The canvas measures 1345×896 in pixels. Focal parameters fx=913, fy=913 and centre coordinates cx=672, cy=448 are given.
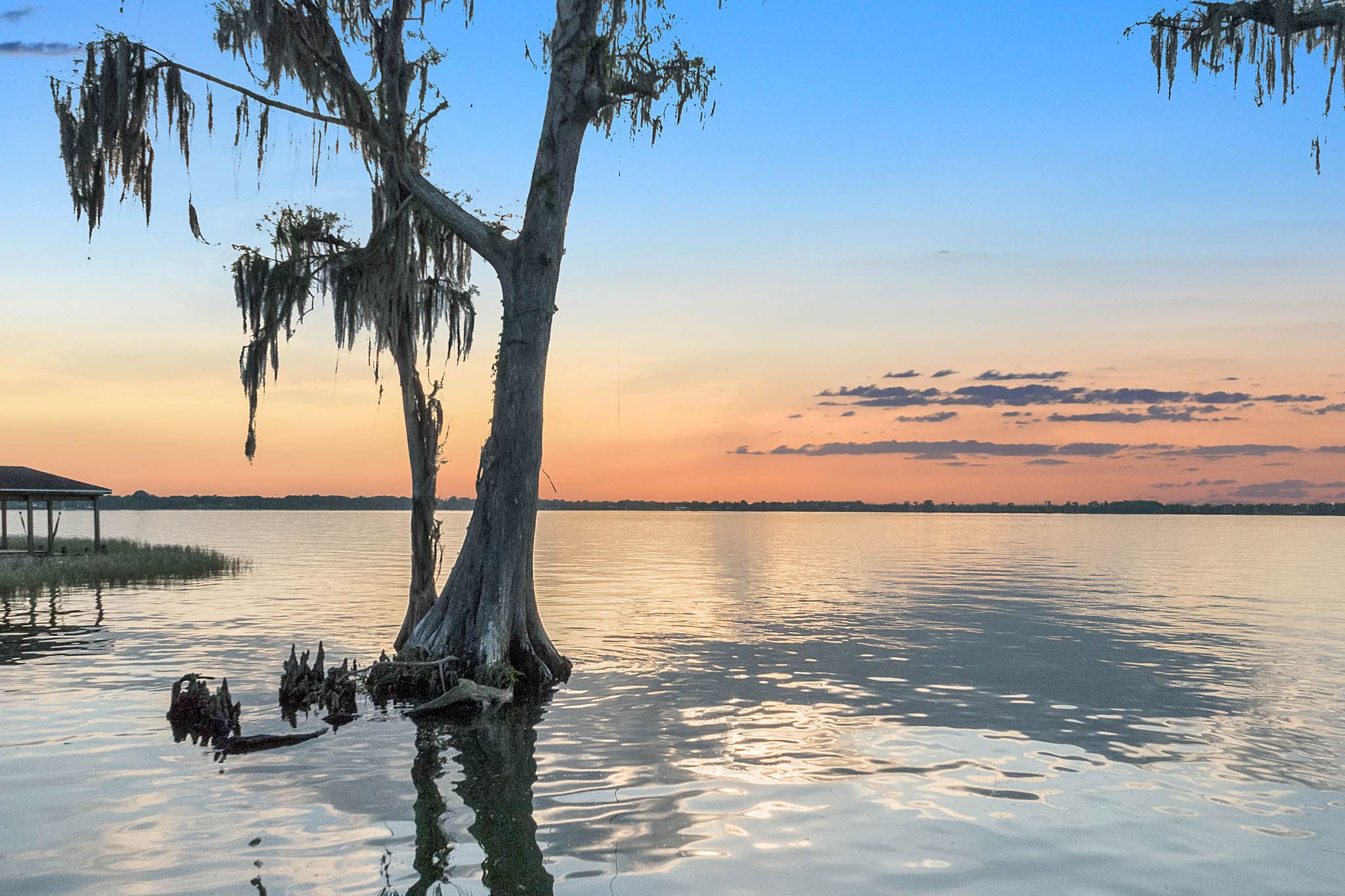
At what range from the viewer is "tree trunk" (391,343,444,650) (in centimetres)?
1791

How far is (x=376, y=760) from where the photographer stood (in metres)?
10.4

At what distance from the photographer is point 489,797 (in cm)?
904

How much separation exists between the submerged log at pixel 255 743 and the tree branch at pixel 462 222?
25.8 ft

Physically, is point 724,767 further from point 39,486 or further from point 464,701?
point 39,486

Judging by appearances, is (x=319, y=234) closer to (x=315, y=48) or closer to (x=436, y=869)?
(x=315, y=48)

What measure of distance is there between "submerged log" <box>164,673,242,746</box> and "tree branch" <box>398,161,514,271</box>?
303 inches

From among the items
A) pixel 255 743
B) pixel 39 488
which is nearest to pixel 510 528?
pixel 255 743

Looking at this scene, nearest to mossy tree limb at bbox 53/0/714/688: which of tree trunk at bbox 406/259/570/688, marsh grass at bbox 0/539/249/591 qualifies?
tree trunk at bbox 406/259/570/688

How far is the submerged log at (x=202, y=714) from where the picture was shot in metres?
11.4

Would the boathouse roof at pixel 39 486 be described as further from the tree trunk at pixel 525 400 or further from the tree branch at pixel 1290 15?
the tree branch at pixel 1290 15

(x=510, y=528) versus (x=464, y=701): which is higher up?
(x=510, y=528)

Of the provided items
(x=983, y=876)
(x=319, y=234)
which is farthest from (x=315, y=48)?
(x=983, y=876)

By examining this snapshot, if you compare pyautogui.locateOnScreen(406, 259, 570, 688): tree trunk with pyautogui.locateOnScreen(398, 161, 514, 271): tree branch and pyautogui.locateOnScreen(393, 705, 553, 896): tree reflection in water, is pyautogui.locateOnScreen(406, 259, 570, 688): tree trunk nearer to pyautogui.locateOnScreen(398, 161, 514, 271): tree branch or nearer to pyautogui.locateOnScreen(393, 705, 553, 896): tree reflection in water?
pyautogui.locateOnScreen(398, 161, 514, 271): tree branch

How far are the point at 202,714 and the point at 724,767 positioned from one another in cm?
678
